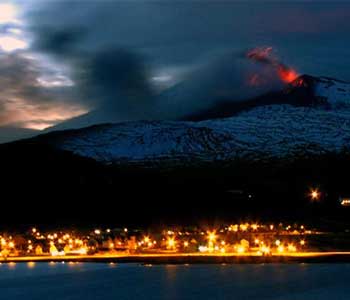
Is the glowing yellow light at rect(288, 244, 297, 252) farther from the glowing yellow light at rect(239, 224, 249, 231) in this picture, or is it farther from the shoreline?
the glowing yellow light at rect(239, 224, 249, 231)

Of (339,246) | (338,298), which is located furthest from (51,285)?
(339,246)

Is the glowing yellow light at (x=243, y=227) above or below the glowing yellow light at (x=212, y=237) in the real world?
above

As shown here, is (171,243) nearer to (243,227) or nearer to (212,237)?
(212,237)

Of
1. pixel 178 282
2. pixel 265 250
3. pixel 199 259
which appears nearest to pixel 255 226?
pixel 265 250

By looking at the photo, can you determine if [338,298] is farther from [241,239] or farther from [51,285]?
[241,239]

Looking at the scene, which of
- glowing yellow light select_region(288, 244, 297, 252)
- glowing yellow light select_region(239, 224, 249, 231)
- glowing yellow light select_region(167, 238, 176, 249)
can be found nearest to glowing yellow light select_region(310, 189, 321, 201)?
glowing yellow light select_region(239, 224, 249, 231)

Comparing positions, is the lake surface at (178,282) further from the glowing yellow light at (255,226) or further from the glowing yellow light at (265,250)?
the glowing yellow light at (255,226)

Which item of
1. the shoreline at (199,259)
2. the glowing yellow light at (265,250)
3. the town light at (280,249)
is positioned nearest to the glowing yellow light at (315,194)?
the town light at (280,249)
